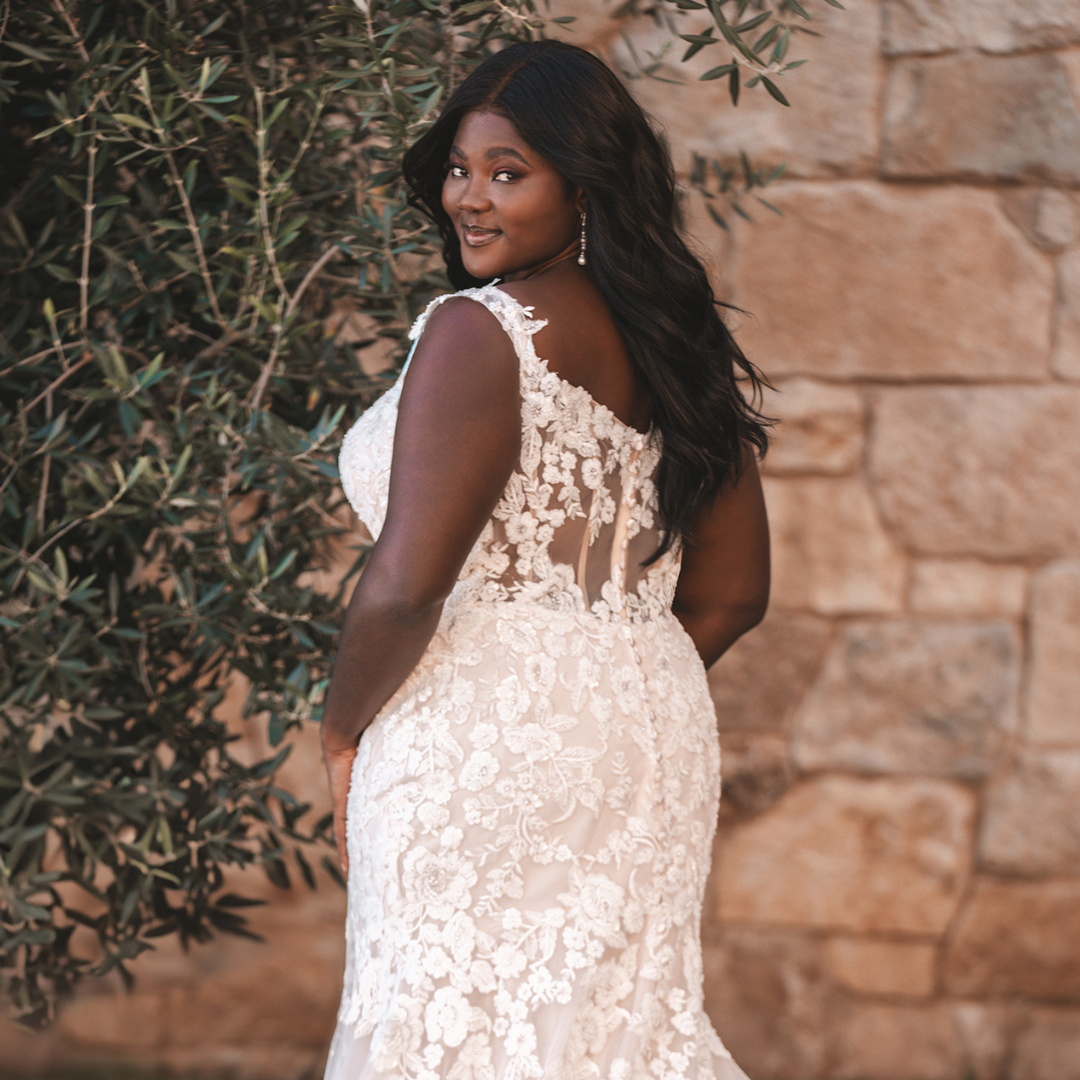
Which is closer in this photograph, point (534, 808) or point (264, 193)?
point (534, 808)

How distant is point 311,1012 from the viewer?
10.1ft

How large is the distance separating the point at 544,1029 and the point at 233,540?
88 cm

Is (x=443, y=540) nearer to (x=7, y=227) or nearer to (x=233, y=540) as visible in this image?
(x=233, y=540)

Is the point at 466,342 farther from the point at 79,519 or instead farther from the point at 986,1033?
the point at 986,1033

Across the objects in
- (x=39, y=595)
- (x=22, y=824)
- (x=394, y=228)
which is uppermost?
(x=394, y=228)

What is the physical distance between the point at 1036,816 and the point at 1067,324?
3.94 feet

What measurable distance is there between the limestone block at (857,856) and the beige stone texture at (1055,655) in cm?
28

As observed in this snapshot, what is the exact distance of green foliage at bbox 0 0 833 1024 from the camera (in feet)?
6.06

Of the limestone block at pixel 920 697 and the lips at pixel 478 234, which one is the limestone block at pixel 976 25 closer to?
the limestone block at pixel 920 697

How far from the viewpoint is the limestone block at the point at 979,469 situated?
2834 millimetres

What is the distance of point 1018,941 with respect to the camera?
9.69 feet

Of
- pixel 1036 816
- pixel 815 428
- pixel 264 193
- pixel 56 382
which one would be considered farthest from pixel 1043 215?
pixel 56 382

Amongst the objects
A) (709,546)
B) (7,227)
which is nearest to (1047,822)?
(709,546)

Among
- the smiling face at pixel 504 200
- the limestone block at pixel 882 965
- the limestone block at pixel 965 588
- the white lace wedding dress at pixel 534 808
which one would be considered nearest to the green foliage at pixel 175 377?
the smiling face at pixel 504 200
